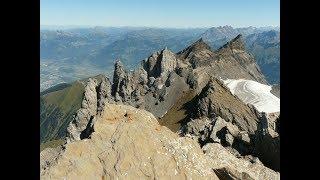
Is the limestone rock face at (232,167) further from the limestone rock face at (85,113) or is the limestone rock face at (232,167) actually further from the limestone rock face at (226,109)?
the limestone rock face at (226,109)

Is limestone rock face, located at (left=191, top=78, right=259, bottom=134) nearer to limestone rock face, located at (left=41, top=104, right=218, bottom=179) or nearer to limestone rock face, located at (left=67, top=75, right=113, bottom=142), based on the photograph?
limestone rock face, located at (left=67, top=75, right=113, bottom=142)

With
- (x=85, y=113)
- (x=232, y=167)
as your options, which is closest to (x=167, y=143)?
(x=232, y=167)

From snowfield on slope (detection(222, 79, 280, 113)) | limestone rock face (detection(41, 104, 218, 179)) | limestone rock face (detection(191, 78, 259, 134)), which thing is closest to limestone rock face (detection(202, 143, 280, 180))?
limestone rock face (detection(41, 104, 218, 179))

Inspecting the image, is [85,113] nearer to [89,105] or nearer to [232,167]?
[89,105]

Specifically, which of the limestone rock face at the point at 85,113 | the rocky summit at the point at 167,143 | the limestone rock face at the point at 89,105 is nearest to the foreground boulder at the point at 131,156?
the rocky summit at the point at 167,143
